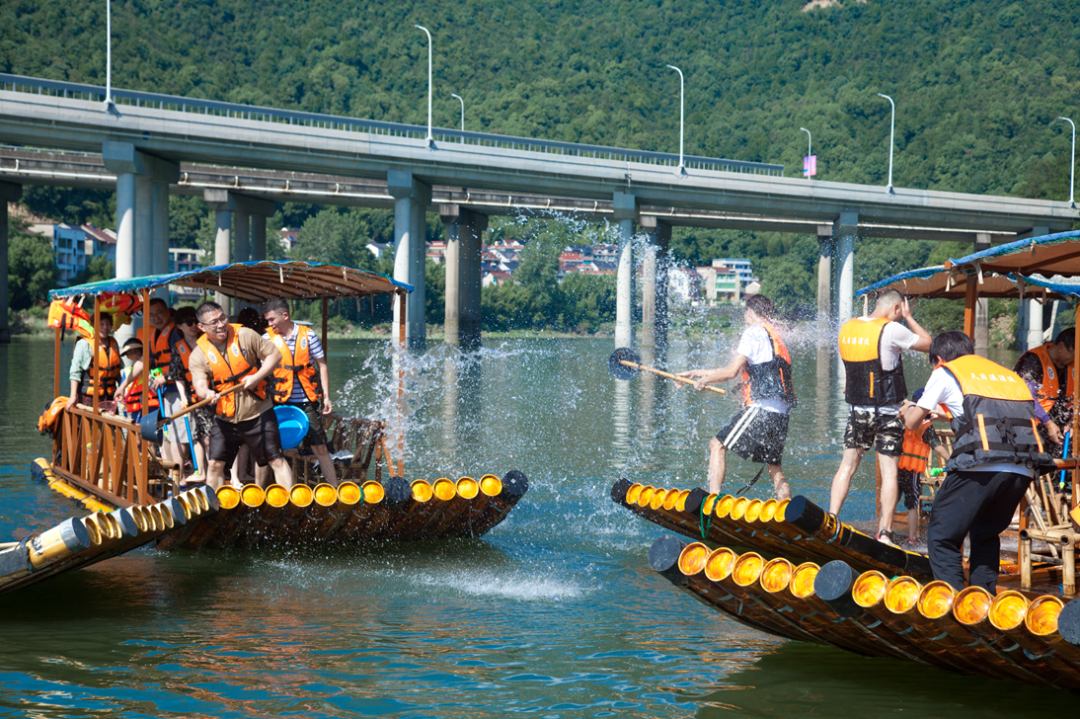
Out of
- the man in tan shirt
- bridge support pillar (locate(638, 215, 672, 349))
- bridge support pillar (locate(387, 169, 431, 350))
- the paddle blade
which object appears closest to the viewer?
the man in tan shirt

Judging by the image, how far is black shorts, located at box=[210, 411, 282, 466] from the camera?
29.7 feet

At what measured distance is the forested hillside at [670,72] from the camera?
10688 centimetres

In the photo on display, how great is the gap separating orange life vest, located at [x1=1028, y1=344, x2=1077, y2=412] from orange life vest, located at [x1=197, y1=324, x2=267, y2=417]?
6581 millimetres

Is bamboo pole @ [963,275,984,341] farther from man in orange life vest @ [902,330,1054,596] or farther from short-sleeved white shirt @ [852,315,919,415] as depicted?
man in orange life vest @ [902,330,1054,596]

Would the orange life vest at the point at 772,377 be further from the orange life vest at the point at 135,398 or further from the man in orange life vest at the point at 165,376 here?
the orange life vest at the point at 135,398

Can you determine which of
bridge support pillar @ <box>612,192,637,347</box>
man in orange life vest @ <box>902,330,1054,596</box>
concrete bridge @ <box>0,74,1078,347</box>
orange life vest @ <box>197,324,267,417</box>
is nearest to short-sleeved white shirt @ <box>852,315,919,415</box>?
man in orange life vest @ <box>902,330,1054,596</box>

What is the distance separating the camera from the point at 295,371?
9617 millimetres

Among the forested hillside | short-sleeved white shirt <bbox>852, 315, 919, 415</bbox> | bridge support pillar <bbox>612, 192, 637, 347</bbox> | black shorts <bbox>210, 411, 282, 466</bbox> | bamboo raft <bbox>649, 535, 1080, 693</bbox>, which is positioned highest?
the forested hillside

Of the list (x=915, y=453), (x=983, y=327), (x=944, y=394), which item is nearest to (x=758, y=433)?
(x=915, y=453)

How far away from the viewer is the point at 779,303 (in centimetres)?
10038

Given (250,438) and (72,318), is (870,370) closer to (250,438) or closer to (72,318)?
(250,438)

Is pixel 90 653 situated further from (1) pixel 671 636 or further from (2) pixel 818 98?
(2) pixel 818 98

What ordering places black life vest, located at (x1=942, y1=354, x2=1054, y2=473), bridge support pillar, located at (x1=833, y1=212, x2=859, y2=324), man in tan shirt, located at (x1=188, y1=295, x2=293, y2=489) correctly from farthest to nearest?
bridge support pillar, located at (x1=833, y1=212, x2=859, y2=324), man in tan shirt, located at (x1=188, y1=295, x2=293, y2=489), black life vest, located at (x1=942, y1=354, x2=1054, y2=473)

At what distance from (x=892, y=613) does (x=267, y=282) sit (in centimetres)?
808
